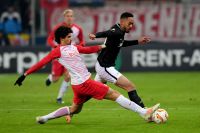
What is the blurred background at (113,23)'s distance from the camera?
28.2 m

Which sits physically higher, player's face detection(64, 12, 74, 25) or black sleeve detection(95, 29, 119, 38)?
black sleeve detection(95, 29, 119, 38)

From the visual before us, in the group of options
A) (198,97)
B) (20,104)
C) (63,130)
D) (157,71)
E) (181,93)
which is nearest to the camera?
(63,130)

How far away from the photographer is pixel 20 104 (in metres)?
18.3

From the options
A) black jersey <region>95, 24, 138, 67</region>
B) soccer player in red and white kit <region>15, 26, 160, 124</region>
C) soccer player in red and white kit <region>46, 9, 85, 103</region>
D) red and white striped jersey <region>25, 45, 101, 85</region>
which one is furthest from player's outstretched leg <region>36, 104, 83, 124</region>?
soccer player in red and white kit <region>46, 9, 85, 103</region>

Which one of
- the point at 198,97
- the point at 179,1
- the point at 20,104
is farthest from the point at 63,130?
the point at 179,1

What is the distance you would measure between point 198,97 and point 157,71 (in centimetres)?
896

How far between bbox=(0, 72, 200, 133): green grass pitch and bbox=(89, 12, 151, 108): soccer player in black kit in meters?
0.67

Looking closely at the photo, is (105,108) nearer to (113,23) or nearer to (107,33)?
(107,33)

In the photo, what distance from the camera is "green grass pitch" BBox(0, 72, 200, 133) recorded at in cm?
1348

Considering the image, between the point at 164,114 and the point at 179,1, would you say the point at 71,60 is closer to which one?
the point at 164,114

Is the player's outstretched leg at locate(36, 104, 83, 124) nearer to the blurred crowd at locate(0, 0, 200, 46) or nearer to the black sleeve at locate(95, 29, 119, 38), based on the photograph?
the black sleeve at locate(95, 29, 119, 38)

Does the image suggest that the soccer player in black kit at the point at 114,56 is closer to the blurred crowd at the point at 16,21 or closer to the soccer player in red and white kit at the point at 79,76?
the soccer player in red and white kit at the point at 79,76

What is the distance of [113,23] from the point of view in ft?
104

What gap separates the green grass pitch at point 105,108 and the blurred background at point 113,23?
1.62 meters
